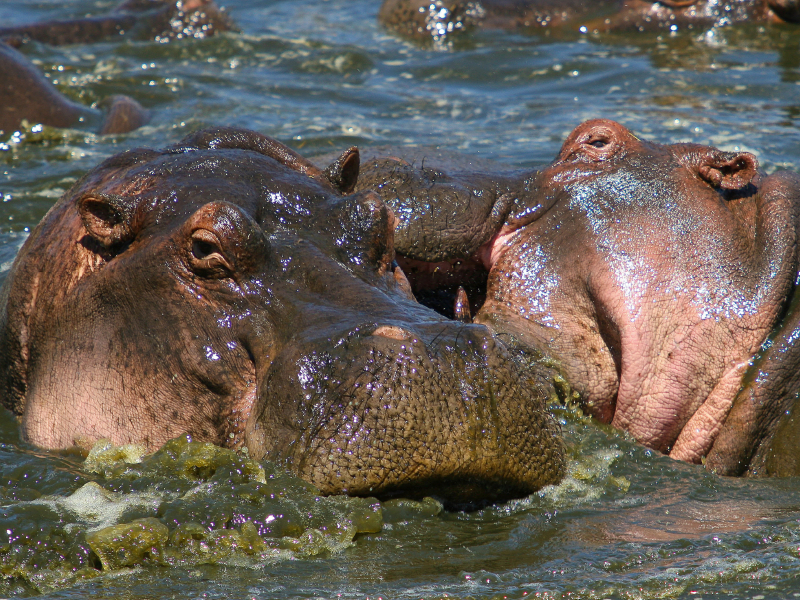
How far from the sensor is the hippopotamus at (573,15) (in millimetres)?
13445

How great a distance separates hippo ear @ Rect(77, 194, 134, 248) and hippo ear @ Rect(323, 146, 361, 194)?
2.77ft

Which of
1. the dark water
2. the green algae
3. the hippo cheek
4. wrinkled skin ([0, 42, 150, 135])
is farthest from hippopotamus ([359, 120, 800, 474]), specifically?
wrinkled skin ([0, 42, 150, 135])

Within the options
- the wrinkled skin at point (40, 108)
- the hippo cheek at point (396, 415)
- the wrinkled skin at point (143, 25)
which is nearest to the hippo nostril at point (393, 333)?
the hippo cheek at point (396, 415)

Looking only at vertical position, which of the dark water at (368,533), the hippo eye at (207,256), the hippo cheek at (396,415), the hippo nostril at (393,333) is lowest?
the dark water at (368,533)

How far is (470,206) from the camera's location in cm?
451

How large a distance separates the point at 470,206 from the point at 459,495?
174cm

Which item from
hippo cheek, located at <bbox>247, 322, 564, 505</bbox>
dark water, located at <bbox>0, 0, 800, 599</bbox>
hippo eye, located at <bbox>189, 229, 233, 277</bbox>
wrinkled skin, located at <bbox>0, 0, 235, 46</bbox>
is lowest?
dark water, located at <bbox>0, 0, 800, 599</bbox>

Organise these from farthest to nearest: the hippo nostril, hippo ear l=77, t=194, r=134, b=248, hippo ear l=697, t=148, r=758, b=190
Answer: hippo ear l=697, t=148, r=758, b=190, hippo ear l=77, t=194, r=134, b=248, the hippo nostril

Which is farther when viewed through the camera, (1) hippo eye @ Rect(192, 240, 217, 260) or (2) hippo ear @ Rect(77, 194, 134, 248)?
(2) hippo ear @ Rect(77, 194, 134, 248)

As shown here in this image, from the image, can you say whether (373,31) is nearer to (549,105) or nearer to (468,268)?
(549,105)

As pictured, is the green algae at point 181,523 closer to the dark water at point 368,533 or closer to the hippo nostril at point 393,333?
the dark water at point 368,533

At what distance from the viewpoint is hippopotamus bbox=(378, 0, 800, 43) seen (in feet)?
44.1

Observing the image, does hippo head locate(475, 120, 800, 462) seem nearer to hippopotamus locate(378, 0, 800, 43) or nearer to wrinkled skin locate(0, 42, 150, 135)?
wrinkled skin locate(0, 42, 150, 135)

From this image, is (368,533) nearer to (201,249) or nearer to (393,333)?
(393,333)
